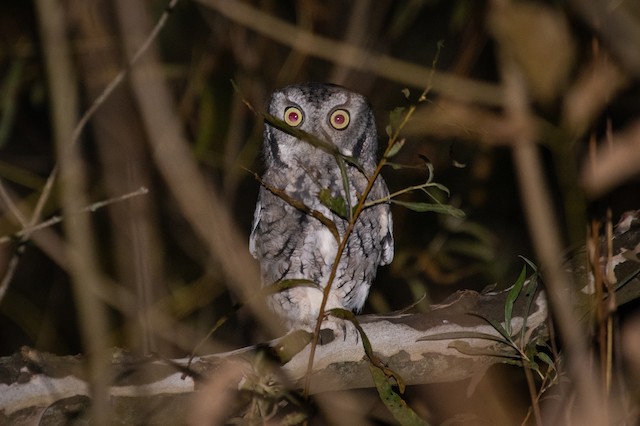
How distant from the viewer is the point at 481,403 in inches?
73.9

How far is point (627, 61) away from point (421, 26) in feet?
8.54

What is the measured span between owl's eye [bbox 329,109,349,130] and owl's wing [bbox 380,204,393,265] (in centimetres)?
25

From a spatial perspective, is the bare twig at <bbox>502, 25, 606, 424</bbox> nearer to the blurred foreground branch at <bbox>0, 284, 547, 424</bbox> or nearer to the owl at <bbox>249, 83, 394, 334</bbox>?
the blurred foreground branch at <bbox>0, 284, 547, 424</bbox>

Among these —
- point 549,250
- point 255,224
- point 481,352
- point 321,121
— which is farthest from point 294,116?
point 549,250

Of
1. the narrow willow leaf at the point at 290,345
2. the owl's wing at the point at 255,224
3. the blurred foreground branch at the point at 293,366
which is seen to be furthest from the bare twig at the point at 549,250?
the owl's wing at the point at 255,224

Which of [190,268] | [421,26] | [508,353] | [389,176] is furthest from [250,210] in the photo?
[508,353]

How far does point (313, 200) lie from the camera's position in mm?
2137

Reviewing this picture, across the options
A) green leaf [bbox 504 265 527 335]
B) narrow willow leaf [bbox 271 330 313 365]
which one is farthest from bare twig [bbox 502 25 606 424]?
narrow willow leaf [bbox 271 330 313 365]

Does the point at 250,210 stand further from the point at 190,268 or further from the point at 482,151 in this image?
the point at 482,151

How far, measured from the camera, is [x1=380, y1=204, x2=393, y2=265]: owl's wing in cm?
221

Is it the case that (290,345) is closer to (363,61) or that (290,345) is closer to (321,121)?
(321,121)

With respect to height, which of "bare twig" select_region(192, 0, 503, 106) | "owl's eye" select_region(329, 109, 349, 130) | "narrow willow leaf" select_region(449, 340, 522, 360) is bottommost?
"narrow willow leaf" select_region(449, 340, 522, 360)

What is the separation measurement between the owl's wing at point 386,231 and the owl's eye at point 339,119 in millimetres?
252

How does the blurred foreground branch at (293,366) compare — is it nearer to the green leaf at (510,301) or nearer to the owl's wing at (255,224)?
the green leaf at (510,301)
